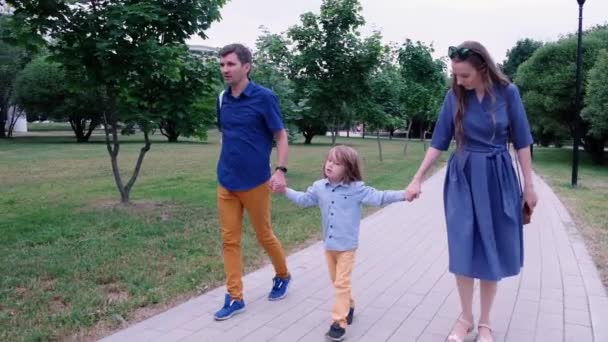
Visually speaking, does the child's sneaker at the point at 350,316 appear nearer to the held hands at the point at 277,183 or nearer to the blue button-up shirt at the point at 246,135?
the held hands at the point at 277,183

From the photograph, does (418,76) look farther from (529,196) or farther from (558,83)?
(529,196)

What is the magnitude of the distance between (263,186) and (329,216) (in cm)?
64

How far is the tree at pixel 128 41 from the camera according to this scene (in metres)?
7.51

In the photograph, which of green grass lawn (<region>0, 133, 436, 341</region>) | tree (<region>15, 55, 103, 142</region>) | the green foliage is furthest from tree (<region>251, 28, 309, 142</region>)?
tree (<region>15, 55, 103, 142</region>)

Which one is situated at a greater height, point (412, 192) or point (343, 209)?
point (412, 192)

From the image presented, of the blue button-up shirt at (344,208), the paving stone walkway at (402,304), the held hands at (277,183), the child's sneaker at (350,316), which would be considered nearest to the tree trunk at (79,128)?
the paving stone walkway at (402,304)

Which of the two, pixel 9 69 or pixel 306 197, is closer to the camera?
pixel 306 197

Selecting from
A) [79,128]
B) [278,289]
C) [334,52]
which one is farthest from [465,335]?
[79,128]

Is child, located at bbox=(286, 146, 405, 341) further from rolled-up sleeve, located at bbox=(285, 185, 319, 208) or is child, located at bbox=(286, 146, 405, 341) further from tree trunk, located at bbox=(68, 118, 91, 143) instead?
tree trunk, located at bbox=(68, 118, 91, 143)

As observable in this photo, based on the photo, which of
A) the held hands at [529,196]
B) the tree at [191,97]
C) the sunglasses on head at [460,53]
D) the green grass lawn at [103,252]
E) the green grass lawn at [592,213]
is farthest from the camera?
the tree at [191,97]

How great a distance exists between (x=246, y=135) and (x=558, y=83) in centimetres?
2393

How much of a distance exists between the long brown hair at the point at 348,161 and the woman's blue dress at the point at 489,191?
64cm

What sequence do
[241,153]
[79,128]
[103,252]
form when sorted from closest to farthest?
[241,153]
[103,252]
[79,128]

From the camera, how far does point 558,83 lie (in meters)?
24.5
